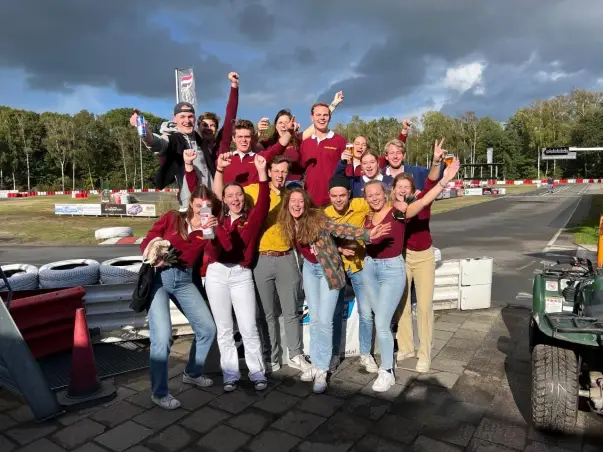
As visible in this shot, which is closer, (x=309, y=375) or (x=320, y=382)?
(x=320, y=382)

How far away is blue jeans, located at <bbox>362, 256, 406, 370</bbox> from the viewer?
4.16m

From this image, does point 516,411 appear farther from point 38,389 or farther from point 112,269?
point 112,269

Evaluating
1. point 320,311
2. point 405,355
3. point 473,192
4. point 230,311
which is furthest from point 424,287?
point 473,192

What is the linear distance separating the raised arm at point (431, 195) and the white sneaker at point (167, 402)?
2.67m

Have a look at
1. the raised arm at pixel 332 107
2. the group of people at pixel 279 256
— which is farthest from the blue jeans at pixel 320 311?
the raised arm at pixel 332 107

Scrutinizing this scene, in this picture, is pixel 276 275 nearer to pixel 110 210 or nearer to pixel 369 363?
pixel 369 363

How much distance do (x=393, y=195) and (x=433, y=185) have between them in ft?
1.42

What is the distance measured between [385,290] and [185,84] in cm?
701

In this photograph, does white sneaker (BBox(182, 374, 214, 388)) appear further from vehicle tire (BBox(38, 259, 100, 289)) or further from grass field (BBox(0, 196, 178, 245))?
grass field (BBox(0, 196, 178, 245))

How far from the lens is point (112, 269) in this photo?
19.1ft

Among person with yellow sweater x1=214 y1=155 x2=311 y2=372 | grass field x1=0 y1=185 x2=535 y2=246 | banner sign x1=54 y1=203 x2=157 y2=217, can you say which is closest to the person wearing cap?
person with yellow sweater x1=214 y1=155 x2=311 y2=372

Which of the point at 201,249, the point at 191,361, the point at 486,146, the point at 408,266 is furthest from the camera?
the point at 486,146

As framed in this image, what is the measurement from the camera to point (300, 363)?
14.9 ft

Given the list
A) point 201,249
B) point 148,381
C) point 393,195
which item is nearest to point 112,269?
point 148,381
